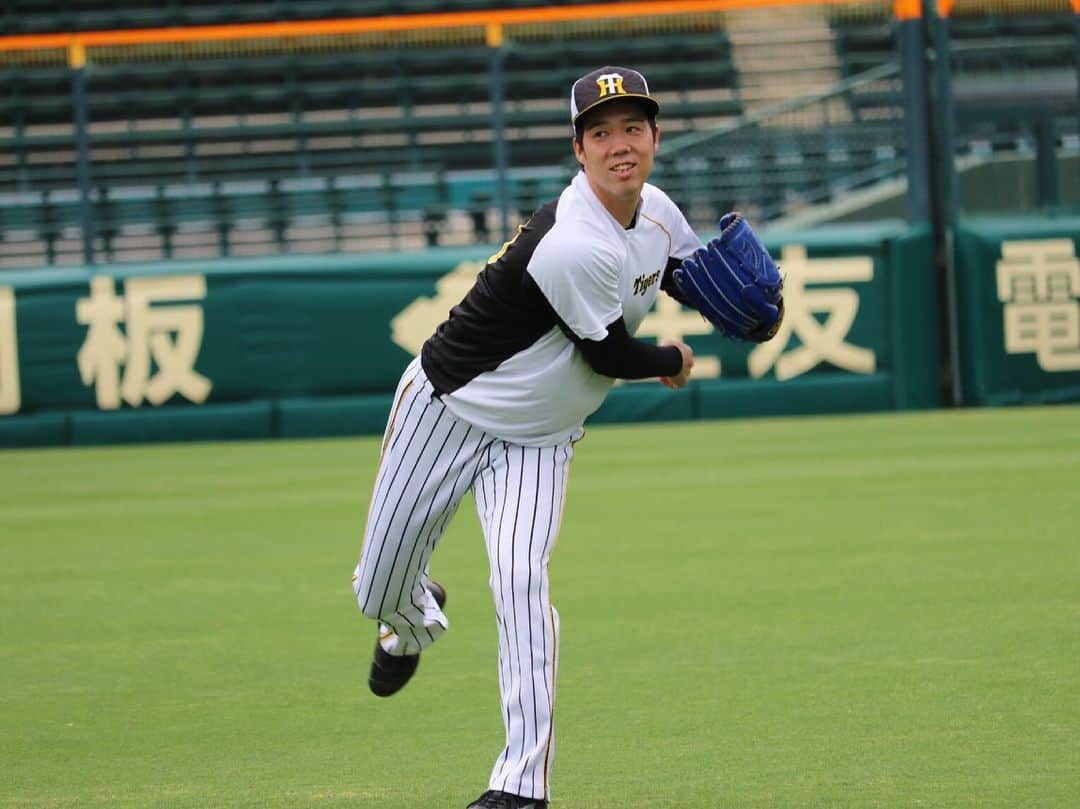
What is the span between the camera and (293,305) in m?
12.7

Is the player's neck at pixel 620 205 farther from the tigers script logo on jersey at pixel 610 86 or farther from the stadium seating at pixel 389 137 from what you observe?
the stadium seating at pixel 389 137

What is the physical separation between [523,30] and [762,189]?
2.36 metres

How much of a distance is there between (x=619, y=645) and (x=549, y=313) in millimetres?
1954

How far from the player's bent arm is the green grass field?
0.95 meters

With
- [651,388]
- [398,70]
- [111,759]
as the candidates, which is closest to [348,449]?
[651,388]

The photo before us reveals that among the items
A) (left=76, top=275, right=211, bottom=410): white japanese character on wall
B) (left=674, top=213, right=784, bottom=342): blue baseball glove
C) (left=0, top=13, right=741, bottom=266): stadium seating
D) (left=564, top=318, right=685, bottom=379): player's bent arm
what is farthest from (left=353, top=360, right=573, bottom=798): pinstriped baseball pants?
(left=0, top=13, right=741, bottom=266): stadium seating

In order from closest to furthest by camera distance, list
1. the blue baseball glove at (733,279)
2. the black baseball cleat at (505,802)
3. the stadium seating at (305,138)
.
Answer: the black baseball cleat at (505,802) → the blue baseball glove at (733,279) → the stadium seating at (305,138)

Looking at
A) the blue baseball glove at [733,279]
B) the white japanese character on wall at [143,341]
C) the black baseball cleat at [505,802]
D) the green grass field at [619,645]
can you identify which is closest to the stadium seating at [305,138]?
the white japanese character on wall at [143,341]

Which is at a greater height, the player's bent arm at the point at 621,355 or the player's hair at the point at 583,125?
the player's hair at the point at 583,125

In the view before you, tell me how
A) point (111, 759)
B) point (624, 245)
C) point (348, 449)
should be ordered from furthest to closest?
point (348, 449) → point (111, 759) → point (624, 245)

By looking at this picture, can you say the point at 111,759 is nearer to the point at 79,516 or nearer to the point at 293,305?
the point at 79,516

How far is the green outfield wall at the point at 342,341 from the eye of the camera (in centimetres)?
1256

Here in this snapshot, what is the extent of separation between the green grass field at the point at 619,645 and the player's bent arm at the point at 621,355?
95cm

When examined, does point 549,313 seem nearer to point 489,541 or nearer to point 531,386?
point 531,386
